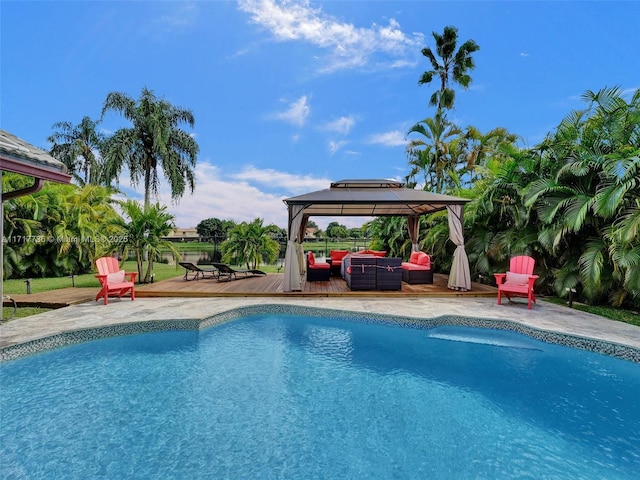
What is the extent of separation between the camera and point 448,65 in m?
15.7

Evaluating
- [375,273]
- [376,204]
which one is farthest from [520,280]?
[376,204]

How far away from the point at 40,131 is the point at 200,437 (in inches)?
1355

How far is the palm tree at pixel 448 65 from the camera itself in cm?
1546

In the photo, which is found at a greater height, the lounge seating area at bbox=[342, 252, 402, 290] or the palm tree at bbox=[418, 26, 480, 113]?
the palm tree at bbox=[418, 26, 480, 113]

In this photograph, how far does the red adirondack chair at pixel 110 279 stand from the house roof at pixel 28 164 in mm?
2205

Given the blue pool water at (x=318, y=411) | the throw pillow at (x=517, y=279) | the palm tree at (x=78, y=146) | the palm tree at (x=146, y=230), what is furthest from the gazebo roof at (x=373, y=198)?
the palm tree at (x=78, y=146)

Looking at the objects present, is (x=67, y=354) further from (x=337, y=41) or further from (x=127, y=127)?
(x=127, y=127)

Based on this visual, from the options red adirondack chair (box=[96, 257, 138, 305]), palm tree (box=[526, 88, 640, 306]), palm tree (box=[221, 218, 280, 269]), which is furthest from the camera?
palm tree (box=[221, 218, 280, 269])

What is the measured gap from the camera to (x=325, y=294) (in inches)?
343

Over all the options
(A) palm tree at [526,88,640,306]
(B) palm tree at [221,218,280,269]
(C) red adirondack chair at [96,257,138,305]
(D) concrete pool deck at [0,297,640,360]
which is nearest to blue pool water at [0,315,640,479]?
(D) concrete pool deck at [0,297,640,360]

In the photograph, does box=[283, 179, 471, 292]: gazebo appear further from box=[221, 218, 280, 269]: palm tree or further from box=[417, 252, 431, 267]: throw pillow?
box=[221, 218, 280, 269]: palm tree

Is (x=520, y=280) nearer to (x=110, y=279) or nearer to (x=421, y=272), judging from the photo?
(x=421, y=272)

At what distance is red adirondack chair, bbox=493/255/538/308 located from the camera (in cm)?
734

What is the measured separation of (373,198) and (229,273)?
5.17m
